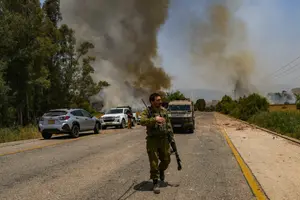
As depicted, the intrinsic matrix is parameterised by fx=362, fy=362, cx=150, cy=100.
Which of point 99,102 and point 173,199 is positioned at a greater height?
point 99,102

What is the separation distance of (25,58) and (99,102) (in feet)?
130

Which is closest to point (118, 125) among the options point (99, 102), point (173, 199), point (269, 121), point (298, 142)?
point (269, 121)

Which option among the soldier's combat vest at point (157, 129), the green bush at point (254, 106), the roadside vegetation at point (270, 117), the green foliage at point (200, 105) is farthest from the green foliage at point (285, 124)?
the green foliage at point (200, 105)

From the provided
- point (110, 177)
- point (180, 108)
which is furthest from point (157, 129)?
point (180, 108)

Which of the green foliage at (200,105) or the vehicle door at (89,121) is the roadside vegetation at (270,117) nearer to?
the vehicle door at (89,121)

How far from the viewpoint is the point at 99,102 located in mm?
71500

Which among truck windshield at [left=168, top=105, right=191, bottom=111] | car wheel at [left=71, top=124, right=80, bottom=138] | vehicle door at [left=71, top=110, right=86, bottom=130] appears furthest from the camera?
truck windshield at [left=168, top=105, right=191, bottom=111]

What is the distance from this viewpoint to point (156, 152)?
679cm

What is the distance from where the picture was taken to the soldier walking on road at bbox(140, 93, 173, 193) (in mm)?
6586

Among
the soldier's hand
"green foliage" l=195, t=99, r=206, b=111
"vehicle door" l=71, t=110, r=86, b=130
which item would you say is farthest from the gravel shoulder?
"green foliage" l=195, t=99, r=206, b=111

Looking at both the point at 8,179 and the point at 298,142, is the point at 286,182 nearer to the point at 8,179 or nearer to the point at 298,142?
the point at 8,179

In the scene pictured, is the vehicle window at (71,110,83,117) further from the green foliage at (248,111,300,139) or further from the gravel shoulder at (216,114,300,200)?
the green foliage at (248,111,300,139)

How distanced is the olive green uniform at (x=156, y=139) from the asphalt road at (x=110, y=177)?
49 centimetres

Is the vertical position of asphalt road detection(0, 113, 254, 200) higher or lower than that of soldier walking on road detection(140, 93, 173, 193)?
lower
